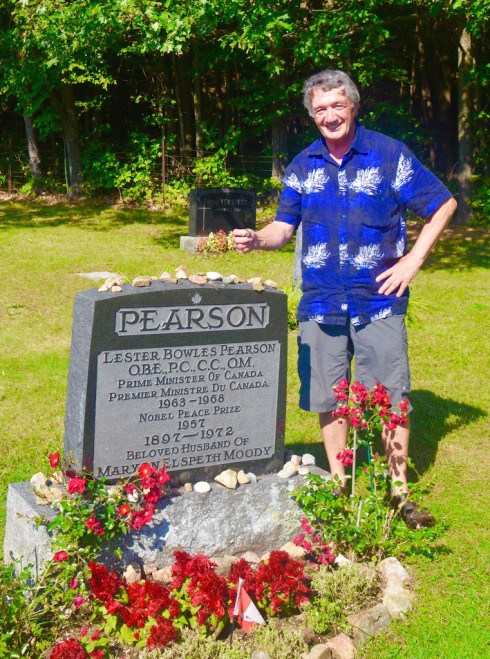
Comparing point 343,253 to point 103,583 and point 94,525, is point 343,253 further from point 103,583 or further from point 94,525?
point 103,583

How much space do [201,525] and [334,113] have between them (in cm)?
214

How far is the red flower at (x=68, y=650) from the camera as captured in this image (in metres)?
2.88

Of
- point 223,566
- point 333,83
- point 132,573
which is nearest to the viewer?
point 132,573

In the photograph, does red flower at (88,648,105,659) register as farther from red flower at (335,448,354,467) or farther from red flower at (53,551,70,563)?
red flower at (335,448,354,467)

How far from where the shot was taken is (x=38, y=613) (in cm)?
313

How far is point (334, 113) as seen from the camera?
379 cm

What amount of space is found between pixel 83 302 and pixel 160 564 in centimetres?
132

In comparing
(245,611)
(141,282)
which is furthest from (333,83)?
(245,611)

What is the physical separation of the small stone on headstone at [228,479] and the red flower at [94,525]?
2.40ft

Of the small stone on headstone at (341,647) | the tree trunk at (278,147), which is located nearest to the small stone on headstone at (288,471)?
the small stone on headstone at (341,647)

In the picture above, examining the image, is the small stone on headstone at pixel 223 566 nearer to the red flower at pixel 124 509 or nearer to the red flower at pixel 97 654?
the red flower at pixel 124 509

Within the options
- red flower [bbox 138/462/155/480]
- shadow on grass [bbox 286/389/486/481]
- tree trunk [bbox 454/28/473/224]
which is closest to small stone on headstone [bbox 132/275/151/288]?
red flower [bbox 138/462/155/480]

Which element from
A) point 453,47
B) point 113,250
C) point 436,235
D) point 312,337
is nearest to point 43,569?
point 312,337

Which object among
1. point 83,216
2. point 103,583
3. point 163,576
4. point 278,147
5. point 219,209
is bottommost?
point 83,216
